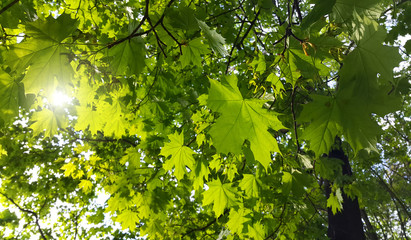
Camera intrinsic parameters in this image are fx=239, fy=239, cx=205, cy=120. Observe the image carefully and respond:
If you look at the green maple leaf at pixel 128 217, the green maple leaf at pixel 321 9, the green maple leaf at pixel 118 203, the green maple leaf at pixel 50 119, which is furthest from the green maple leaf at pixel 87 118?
the green maple leaf at pixel 321 9

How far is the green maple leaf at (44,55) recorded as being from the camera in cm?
110

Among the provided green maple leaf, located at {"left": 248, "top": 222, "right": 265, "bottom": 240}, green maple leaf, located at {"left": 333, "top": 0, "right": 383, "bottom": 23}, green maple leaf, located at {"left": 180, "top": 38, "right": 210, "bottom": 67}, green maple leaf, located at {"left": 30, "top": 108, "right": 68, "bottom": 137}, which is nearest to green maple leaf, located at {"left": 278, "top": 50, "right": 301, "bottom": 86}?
green maple leaf, located at {"left": 333, "top": 0, "right": 383, "bottom": 23}

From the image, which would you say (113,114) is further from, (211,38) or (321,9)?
(321,9)

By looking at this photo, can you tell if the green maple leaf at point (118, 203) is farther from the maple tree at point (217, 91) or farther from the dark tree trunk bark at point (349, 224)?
the dark tree trunk bark at point (349, 224)

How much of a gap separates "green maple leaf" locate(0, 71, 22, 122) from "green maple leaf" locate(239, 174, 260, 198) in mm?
1822

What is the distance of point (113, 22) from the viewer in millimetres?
3566

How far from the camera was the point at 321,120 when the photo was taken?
1110 millimetres

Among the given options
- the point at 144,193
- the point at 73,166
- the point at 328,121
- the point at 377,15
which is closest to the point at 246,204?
the point at 144,193

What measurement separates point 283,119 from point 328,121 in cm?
137

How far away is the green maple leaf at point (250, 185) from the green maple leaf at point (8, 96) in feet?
5.98

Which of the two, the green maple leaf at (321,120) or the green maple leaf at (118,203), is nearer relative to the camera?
the green maple leaf at (321,120)

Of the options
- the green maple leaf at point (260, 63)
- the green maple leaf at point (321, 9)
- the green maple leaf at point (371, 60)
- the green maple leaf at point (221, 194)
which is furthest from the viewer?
the green maple leaf at point (221, 194)

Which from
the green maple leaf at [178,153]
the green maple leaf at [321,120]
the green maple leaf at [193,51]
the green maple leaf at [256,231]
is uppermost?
the green maple leaf at [193,51]

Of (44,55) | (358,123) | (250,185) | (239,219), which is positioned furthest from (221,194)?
(44,55)
